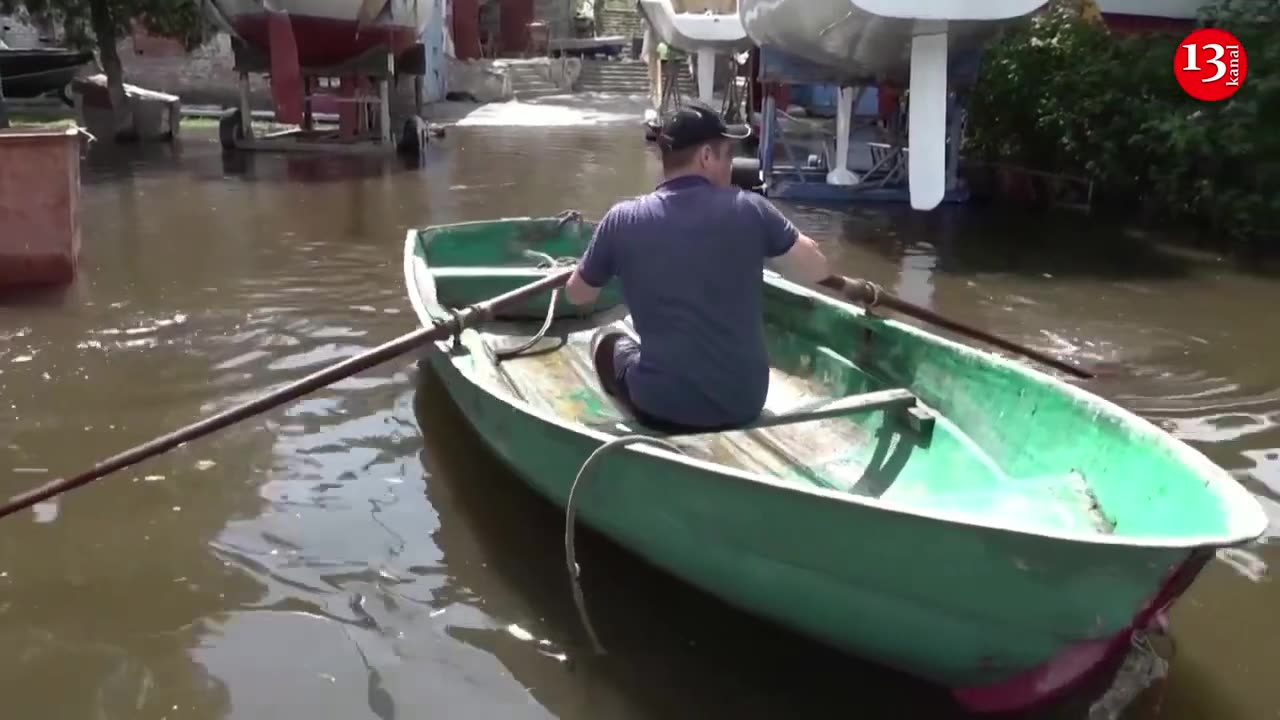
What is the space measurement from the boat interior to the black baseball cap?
921 millimetres

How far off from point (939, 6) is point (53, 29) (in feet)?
65.0

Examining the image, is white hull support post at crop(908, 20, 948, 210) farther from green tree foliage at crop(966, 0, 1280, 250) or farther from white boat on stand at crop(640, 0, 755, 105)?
white boat on stand at crop(640, 0, 755, 105)

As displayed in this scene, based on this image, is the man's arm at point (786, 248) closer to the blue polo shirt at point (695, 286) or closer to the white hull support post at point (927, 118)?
the blue polo shirt at point (695, 286)

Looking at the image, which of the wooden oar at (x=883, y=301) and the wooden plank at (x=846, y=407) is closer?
the wooden plank at (x=846, y=407)

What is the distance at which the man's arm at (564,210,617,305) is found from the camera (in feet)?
11.6

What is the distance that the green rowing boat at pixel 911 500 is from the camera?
2.53 metres

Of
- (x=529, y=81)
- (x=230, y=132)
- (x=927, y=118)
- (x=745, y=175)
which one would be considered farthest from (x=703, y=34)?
(x=529, y=81)

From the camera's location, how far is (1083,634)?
8.47 ft

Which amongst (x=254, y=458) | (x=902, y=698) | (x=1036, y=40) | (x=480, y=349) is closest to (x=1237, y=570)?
(x=902, y=698)

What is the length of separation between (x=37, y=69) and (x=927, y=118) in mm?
16622

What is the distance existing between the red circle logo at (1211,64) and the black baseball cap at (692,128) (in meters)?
7.65

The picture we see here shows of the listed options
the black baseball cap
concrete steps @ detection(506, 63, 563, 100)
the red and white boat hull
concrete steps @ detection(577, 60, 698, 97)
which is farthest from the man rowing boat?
concrete steps @ detection(577, 60, 698, 97)

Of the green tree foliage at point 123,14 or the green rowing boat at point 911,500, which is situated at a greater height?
the green tree foliage at point 123,14

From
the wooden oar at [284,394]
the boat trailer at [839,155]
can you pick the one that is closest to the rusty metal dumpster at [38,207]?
the wooden oar at [284,394]
